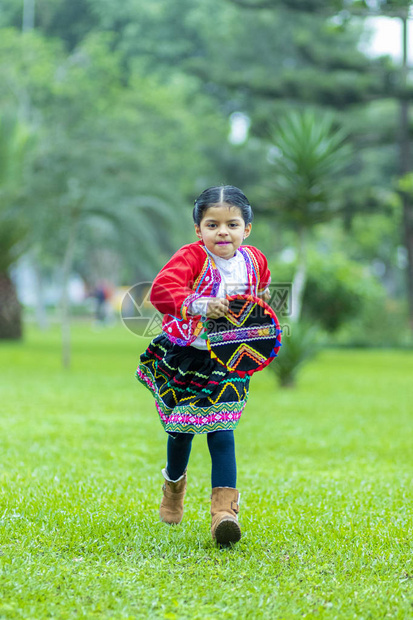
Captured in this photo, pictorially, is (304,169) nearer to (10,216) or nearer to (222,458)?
(10,216)

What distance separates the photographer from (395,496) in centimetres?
452

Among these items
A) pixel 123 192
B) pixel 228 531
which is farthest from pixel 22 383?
pixel 228 531

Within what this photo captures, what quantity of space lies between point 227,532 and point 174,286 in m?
1.07

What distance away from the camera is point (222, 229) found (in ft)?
11.2

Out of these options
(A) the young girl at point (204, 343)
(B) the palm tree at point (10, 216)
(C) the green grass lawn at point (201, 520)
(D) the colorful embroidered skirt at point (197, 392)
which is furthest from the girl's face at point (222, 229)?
(B) the palm tree at point (10, 216)

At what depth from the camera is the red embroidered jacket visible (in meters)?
3.26

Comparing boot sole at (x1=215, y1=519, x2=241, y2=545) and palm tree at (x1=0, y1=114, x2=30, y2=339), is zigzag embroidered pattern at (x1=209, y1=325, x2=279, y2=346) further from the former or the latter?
palm tree at (x1=0, y1=114, x2=30, y2=339)

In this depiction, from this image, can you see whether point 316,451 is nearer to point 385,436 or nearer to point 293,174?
point 385,436

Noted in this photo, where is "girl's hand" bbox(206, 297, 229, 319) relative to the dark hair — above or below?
below

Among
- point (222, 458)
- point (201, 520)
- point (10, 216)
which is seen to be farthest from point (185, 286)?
point (10, 216)

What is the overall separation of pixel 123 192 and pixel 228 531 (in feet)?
37.4

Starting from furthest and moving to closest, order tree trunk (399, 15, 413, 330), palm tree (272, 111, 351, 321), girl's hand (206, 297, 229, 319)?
1. tree trunk (399, 15, 413, 330)
2. palm tree (272, 111, 351, 321)
3. girl's hand (206, 297, 229, 319)

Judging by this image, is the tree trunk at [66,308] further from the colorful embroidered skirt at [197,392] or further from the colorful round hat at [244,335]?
the colorful round hat at [244,335]

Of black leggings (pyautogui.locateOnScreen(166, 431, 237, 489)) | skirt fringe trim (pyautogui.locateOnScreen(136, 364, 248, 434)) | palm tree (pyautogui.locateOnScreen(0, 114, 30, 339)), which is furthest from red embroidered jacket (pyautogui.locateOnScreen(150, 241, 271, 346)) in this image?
palm tree (pyautogui.locateOnScreen(0, 114, 30, 339))
